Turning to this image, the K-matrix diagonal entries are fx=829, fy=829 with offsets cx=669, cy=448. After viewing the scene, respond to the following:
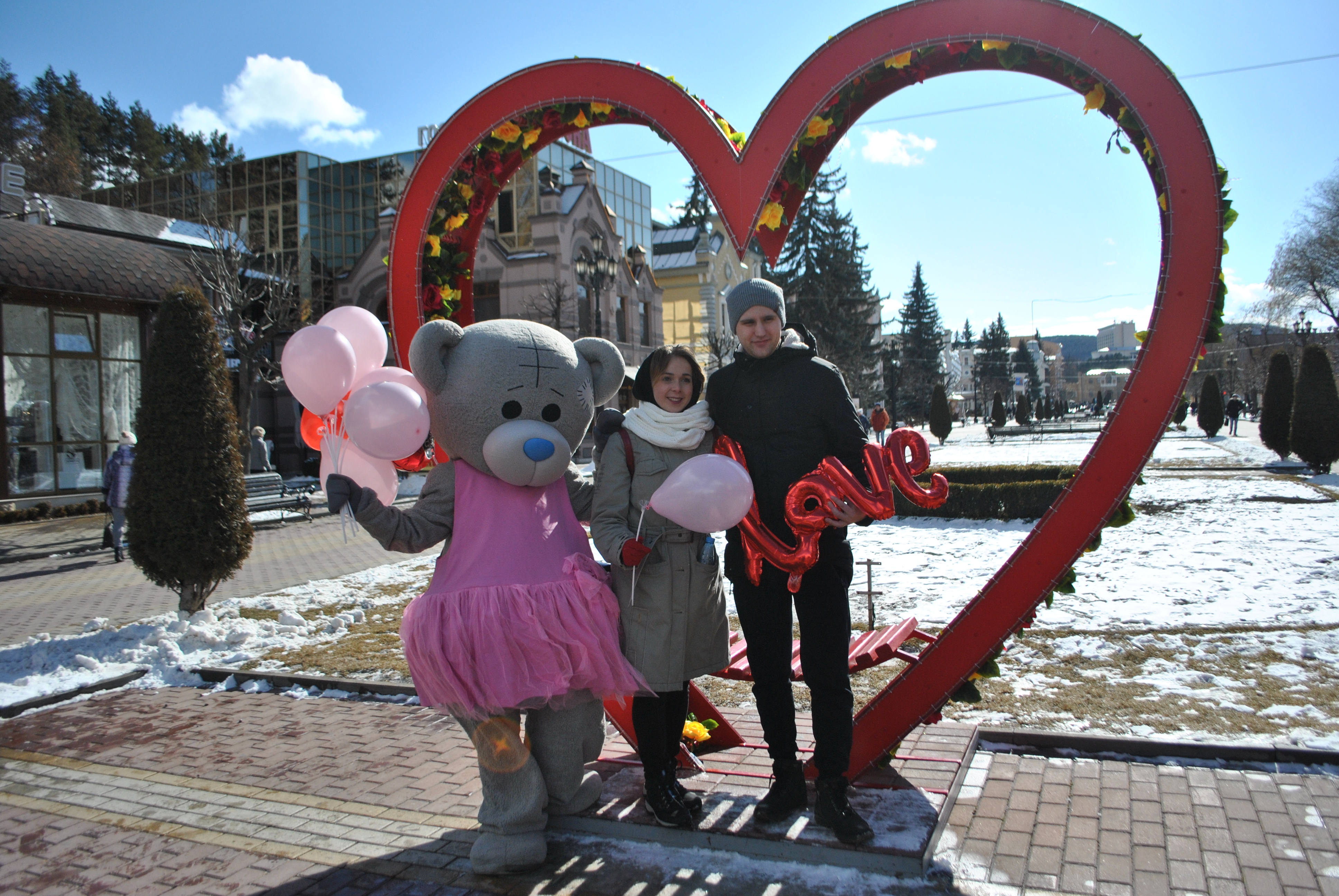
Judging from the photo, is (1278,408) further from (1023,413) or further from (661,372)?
(1023,413)

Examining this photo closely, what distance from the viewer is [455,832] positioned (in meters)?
3.44

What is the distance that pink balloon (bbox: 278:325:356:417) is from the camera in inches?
130

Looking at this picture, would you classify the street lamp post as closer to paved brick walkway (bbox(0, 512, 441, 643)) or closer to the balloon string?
paved brick walkway (bbox(0, 512, 441, 643))

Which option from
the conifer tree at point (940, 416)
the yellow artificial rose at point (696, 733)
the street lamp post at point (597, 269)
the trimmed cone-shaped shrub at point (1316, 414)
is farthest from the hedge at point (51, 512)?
the conifer tree at point (940, 416)

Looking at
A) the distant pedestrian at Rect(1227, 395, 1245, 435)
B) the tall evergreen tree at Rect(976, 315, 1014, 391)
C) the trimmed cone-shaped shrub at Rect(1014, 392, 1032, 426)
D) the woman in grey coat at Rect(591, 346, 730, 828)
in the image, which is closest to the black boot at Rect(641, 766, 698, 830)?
the woman in grey coat at Rect(591, 346, 730, 828)

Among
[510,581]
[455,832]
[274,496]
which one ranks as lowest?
[455,832]

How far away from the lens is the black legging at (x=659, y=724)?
10.7 feet

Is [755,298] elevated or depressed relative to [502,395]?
elevated

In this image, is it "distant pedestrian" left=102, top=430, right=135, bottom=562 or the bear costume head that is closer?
the bear costume head

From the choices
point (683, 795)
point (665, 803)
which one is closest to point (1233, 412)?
point (683, 795)

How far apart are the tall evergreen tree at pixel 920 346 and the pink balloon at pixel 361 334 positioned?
5191 centimetres

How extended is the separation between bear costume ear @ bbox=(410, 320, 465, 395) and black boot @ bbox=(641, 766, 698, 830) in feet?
5.79

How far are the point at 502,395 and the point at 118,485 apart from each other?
35.1 ft

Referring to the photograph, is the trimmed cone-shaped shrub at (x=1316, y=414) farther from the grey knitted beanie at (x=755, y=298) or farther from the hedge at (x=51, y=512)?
the hedge at (x=51, y=512)
